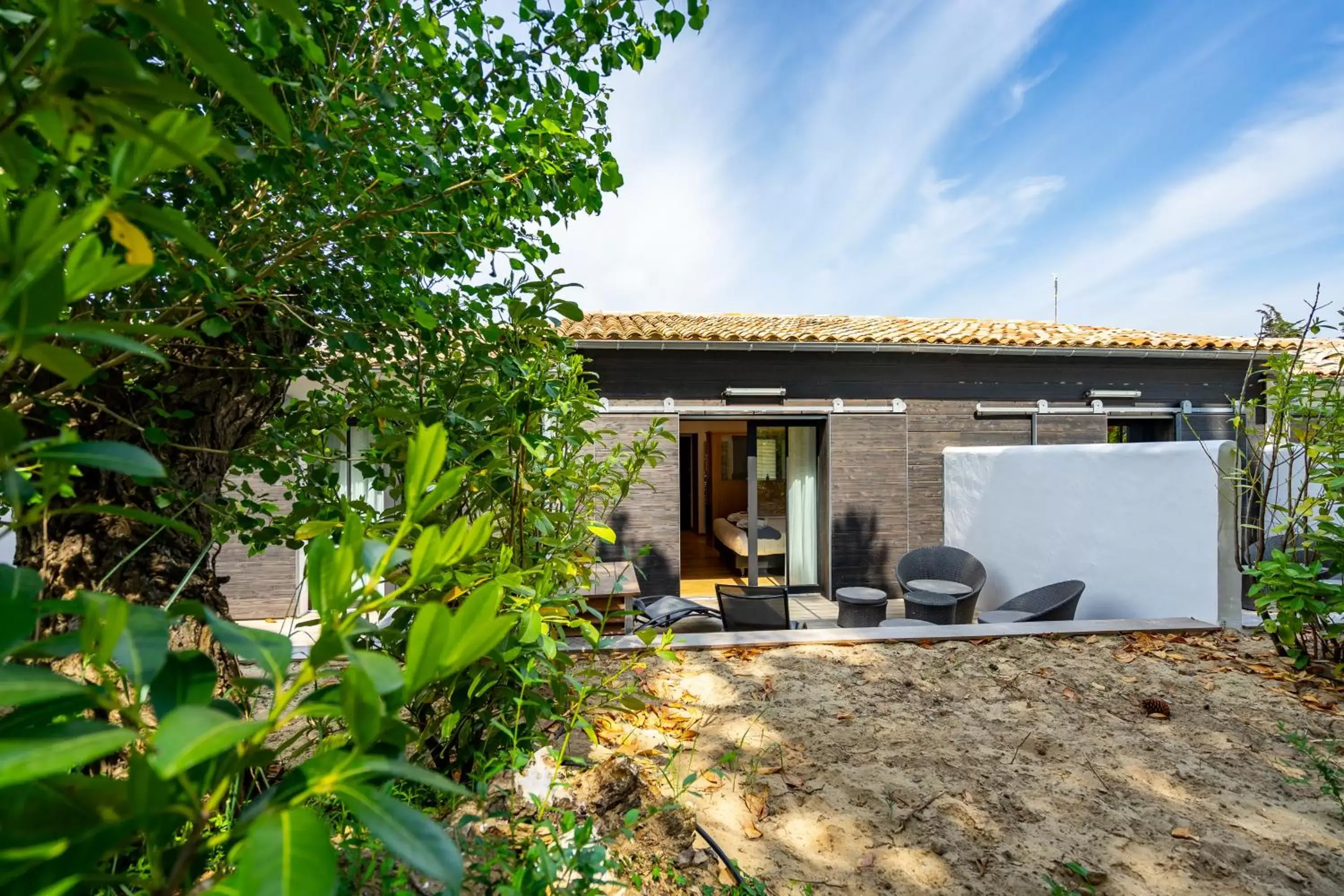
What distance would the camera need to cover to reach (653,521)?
7.30 metres

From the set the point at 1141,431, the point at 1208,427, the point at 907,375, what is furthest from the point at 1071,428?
the point at 907,375

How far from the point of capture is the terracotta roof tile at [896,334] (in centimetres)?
715

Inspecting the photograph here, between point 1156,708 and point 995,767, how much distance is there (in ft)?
3.58

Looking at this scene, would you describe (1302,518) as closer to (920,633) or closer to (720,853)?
(920,633)

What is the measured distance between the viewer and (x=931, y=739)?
225 centimetres

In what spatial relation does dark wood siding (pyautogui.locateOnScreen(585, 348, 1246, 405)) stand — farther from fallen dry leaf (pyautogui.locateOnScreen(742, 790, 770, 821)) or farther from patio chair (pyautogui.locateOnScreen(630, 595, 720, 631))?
Answer: fallen dry leaf (pyautogui.locateOnScreen(742, 790, 770, 821))

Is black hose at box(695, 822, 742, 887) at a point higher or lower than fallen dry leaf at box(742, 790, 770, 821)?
higher

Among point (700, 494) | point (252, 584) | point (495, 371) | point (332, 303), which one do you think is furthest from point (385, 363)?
point (700, 494)

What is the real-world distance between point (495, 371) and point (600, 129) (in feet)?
3.62

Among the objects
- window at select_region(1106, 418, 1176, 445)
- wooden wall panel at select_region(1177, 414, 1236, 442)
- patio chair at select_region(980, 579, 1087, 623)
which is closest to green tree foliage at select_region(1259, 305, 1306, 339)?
patio chair at select_region(980, 579, 1087, 623)

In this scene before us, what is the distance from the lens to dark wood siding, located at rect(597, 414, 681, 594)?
721 centimetres

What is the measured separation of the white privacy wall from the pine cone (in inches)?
81.2

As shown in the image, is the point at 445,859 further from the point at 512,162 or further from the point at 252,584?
the point at 252,584

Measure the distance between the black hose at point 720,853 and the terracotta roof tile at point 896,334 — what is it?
569cm
